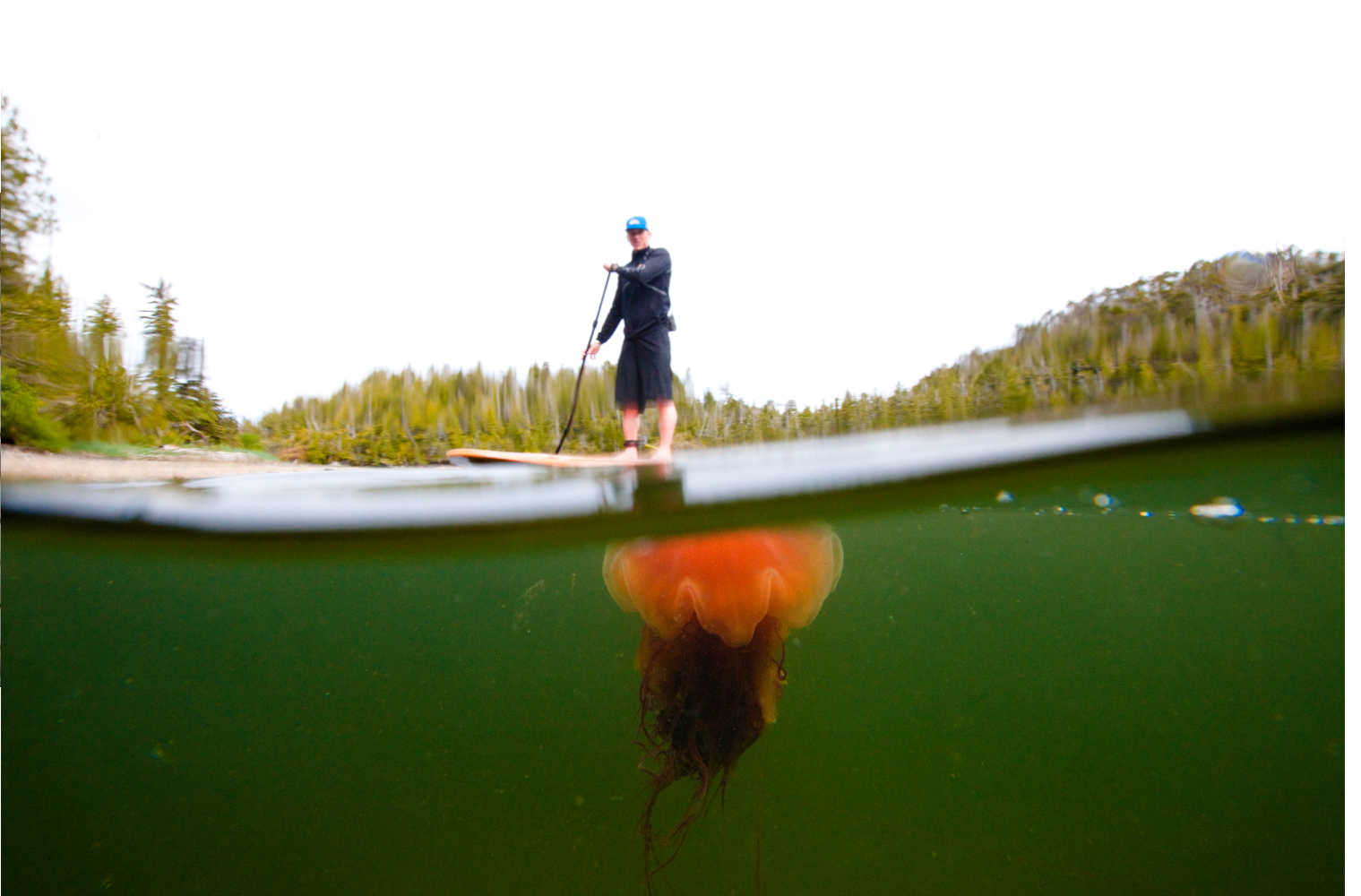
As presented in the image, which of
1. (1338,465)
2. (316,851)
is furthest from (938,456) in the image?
(316,851)

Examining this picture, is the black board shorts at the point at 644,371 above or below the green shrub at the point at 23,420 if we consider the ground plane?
above

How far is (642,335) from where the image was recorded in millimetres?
3395

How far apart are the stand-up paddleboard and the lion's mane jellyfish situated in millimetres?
621

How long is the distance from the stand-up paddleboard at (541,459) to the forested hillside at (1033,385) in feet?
0.17

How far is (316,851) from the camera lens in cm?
683

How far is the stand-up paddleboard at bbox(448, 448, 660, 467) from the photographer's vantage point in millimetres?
3422

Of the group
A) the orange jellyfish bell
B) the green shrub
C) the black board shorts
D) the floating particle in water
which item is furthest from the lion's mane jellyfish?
the floating particle in water

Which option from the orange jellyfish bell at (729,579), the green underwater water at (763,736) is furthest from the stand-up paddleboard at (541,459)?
the green underwater water at (763,736)

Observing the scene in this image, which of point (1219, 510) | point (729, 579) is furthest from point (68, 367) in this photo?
point (1219, 510)

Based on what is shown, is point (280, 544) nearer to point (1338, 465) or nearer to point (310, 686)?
point (1338, 465)

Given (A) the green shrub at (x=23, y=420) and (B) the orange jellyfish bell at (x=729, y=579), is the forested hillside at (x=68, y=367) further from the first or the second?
(B) the orange jellyfish bell at (x=729, y=579)

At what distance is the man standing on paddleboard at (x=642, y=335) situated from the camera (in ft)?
11.1

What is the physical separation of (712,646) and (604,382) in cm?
169

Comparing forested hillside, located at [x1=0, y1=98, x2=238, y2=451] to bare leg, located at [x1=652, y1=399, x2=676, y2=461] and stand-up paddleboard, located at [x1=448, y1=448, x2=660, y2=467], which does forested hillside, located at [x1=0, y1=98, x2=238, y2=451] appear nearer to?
stand-up paddleboard, located at [x1=448, y1=448, x2=660, y2=467]
